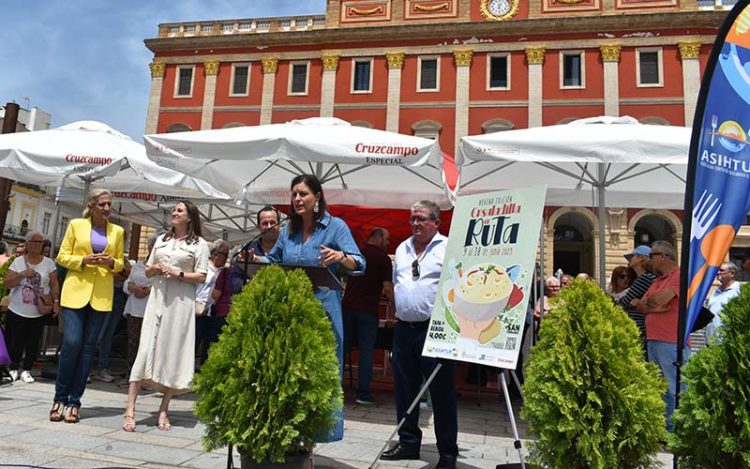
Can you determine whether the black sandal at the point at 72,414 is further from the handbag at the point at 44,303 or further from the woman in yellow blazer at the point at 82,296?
the handbag at the point at 44,303

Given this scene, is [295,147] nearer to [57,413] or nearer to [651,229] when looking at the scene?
[57,413]

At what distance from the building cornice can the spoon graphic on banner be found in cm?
2320

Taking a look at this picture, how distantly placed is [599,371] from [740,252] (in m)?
25.0

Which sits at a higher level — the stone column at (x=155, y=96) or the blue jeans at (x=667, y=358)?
the stone column at (x=155, y=96)

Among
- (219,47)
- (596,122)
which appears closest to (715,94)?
(596,122)

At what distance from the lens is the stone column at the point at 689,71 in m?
22.9

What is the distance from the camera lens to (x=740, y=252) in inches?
900

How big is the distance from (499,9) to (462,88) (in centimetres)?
438

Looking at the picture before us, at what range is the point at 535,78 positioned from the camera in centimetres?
2439

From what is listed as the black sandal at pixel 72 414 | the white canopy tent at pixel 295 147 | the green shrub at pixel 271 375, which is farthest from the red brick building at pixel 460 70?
the green shrub at pixel 271 375

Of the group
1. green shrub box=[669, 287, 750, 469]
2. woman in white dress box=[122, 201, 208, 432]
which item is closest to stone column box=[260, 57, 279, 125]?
woman in white dress box=[122, 201, 208, 432]

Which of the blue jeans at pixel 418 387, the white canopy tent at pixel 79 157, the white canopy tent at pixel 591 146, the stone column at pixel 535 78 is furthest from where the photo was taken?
the stone column at pixel 535 78

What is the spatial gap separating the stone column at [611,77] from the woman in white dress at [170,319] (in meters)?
23.1

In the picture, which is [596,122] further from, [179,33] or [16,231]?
[16,231]
